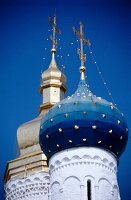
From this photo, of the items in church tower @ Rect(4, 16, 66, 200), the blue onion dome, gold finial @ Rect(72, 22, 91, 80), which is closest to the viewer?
the blue onion dome

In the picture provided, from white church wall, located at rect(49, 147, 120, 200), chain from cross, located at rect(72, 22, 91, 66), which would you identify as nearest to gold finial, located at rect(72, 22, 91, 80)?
chain from cross, located at rect(72, 22, 91, 66)

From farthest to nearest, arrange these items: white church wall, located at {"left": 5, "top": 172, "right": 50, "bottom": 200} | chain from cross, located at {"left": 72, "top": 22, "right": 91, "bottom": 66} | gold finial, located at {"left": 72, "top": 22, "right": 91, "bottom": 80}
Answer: white church wall, located at {"left": 5, "top": 172, "right": 50, "bottom": 200} < chain from cross, located at {"left": 72, "top": 22, "right": 91, "bottom": 66} < gold finial, located at {"left": 72, "top": 22, "right": 91, "bottom": 80}

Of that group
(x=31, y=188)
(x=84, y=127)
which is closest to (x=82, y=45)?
(x=84, y=127)

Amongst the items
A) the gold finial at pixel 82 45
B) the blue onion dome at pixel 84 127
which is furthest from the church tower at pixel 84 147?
the gold finial at pixel 82 45

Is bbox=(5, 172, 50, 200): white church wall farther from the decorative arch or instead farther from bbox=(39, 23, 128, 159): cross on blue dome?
the decorative arch

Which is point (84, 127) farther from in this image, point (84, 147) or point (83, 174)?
point (83, 174)

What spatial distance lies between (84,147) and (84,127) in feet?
1.29

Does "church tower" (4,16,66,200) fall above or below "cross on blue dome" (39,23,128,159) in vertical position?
above

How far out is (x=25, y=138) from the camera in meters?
17.6

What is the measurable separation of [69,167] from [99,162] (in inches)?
23.3

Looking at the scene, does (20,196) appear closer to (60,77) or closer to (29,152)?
(29,152)

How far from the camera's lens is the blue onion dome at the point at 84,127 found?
40.6 ft

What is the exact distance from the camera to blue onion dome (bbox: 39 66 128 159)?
12.4 m

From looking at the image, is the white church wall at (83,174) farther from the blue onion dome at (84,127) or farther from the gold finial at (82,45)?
the gold finial at (82,45)
